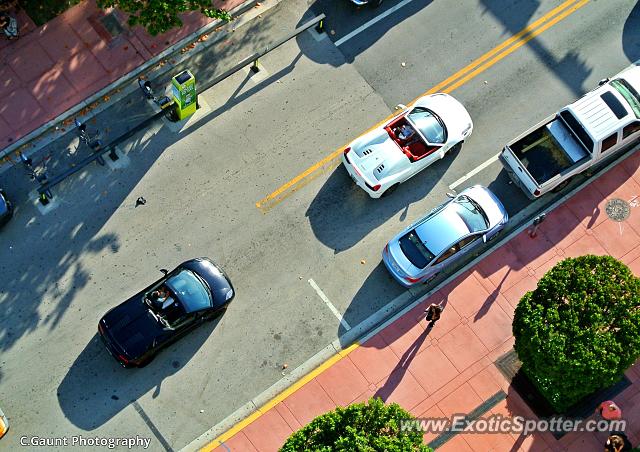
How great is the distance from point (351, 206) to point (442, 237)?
3.35m

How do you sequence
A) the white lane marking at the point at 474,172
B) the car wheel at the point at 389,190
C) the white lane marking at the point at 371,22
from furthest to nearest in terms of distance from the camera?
the white lane marking at the point at 371,22 < the white lane marking at the point at 474,172 < the car wheel at the point at 389,190

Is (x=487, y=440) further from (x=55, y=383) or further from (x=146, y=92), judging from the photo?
(x=146, y=92)

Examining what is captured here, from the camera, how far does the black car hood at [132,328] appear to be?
23.0m

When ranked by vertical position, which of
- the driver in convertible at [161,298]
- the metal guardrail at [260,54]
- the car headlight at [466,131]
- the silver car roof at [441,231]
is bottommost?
the silver car roof at [441,231]

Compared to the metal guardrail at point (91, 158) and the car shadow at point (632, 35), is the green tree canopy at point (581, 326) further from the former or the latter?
the metal guardrail at point (91, 158)

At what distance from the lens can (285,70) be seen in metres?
27.7

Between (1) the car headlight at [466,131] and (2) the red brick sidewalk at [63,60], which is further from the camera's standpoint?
(2) the red brick sidewalk at [63,60]

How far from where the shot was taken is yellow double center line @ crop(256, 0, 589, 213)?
1025 inches

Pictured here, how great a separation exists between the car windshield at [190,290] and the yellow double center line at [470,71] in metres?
3.43

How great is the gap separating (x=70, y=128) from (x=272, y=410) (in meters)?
11.2

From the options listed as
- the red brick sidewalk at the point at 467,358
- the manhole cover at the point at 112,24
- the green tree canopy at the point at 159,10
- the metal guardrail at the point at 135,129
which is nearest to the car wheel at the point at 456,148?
the red brick sidewalk at the point at 467,358

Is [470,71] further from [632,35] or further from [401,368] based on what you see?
[401,368]

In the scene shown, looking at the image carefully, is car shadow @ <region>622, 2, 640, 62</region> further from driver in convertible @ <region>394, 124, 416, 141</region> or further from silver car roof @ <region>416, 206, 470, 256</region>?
silver car roof @ <region>416, 206, 470, 256</region>

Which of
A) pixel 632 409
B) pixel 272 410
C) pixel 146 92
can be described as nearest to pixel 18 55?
pixel 146 92
